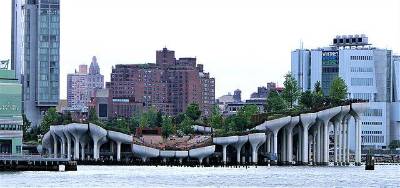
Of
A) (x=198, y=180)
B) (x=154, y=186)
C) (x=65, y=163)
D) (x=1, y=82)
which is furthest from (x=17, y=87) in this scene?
(x=154, y=186)

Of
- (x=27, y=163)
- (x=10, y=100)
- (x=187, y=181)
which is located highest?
(x=10, y=100)

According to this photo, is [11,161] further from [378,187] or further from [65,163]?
[378,187]

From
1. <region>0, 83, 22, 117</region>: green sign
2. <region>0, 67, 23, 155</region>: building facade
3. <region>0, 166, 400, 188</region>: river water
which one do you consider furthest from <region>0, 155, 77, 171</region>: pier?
<region>0, 83, 22, 117</region>: green sign

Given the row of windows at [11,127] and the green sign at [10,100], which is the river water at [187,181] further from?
the green sign at [10,100]

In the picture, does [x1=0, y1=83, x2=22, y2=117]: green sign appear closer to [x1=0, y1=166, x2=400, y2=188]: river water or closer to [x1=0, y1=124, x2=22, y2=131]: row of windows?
[x1=0, y1=124, x2=22, y2=131]: row of windows

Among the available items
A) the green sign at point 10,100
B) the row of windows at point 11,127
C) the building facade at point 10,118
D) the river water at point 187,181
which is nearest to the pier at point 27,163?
the river water at point 187,181

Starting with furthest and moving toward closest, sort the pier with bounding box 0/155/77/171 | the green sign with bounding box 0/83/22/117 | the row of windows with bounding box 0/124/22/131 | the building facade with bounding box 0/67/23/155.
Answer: the green sign with bounding box 0/83/22/117 < the building facade with bounding box 0/67/23/155 < the row of windows with bounding box 0/124/22/131 < the pier with bounding box 0/155/77/171

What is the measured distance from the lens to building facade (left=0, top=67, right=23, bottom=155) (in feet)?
569

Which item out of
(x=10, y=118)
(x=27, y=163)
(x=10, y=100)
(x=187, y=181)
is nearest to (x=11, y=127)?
(x=10, y=118)

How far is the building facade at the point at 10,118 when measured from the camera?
569 ft

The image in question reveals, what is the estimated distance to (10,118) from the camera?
571 feet

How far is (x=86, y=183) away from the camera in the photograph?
121125mm

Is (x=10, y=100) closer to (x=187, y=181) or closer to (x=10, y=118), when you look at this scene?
(x=10, y=118)

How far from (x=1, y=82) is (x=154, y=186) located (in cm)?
6319
